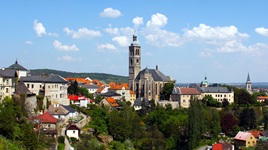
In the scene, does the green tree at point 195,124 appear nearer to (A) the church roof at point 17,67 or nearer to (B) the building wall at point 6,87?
(B) the building wall at point 6,87

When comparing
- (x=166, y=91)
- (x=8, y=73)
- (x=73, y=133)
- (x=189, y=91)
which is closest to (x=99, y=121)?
(x=73, y=133)

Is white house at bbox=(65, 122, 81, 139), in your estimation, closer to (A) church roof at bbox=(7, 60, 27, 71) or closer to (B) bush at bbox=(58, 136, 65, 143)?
(B) bush at bbox=(58, 136, 65, 143)

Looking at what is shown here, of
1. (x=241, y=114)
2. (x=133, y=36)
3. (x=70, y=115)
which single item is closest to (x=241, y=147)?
(x=241, y=114)

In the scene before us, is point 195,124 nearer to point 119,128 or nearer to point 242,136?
point 242,136

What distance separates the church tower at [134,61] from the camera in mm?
108188

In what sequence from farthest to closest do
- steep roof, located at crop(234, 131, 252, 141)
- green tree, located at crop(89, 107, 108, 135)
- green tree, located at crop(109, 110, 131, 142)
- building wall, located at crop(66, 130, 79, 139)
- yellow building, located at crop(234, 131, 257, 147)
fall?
steep roof, located at crop(234, 131, 252, 141) → yellow building, located at crop(234, 131, 257, 147) → green tree, located at crop(109, 110, 131, 142) → green tree, located at crop(89, 107, 108, 135) → building wall, located at crop(66, 130, 79, 139)

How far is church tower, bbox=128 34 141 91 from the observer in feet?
355

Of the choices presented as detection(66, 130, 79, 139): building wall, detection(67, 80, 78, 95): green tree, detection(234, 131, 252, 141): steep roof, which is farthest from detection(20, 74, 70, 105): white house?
detection(234, 131, 252, 141): steep roof

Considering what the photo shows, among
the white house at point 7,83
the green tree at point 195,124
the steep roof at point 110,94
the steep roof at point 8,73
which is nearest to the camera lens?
the white house at point 7,83

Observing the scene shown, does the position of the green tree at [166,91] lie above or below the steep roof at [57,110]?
above

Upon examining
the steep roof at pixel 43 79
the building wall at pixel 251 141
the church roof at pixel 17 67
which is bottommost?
the building wall at pixel 251 141

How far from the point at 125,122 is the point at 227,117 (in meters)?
25.5

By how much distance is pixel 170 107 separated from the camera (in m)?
87.4

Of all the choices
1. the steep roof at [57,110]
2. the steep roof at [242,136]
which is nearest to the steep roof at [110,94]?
the steep roof at [242,136]
